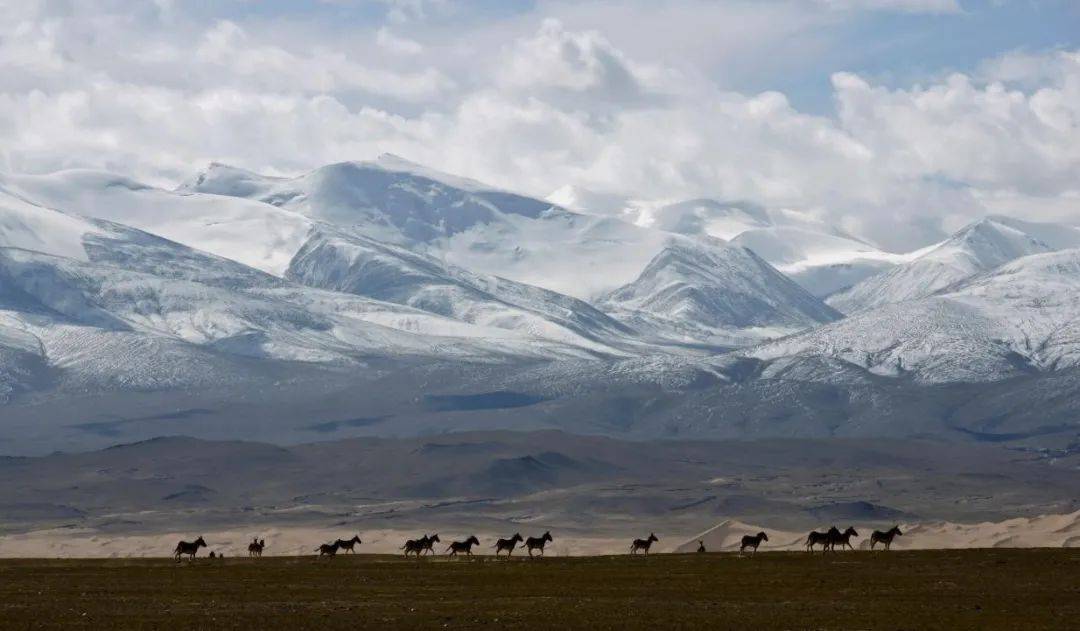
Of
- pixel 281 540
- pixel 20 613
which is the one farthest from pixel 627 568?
pixel 281 540

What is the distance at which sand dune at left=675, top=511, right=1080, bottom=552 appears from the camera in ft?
399

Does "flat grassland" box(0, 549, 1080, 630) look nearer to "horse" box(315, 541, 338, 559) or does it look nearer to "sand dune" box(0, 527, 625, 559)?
"horse" box(315, 541, 338, 559)

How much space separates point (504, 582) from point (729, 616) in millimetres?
16546

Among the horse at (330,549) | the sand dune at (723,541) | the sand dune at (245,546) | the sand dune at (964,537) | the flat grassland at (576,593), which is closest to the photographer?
the flat grassland at (576,593)

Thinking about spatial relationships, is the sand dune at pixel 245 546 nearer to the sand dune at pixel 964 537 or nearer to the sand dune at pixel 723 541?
the sand dune at pixel 723 541

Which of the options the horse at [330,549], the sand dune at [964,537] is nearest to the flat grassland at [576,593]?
the horse at [330,549]

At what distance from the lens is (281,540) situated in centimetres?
18438

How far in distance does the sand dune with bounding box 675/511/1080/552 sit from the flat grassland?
36145 millimetres

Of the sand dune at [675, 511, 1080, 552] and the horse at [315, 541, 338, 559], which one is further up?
the sand dune at [675, 511, 1080, 552]

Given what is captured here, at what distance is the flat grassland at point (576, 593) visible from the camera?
192 ft

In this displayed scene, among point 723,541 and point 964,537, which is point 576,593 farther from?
point 964,537

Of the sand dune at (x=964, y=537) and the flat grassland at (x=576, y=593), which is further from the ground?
the sand dune at (x=964, y=537)

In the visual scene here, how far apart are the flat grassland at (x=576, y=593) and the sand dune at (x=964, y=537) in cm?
3615

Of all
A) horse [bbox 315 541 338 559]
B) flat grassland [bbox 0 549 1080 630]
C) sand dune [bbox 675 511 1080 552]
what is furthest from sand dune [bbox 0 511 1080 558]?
horse [bbox 315 541 338 559]
